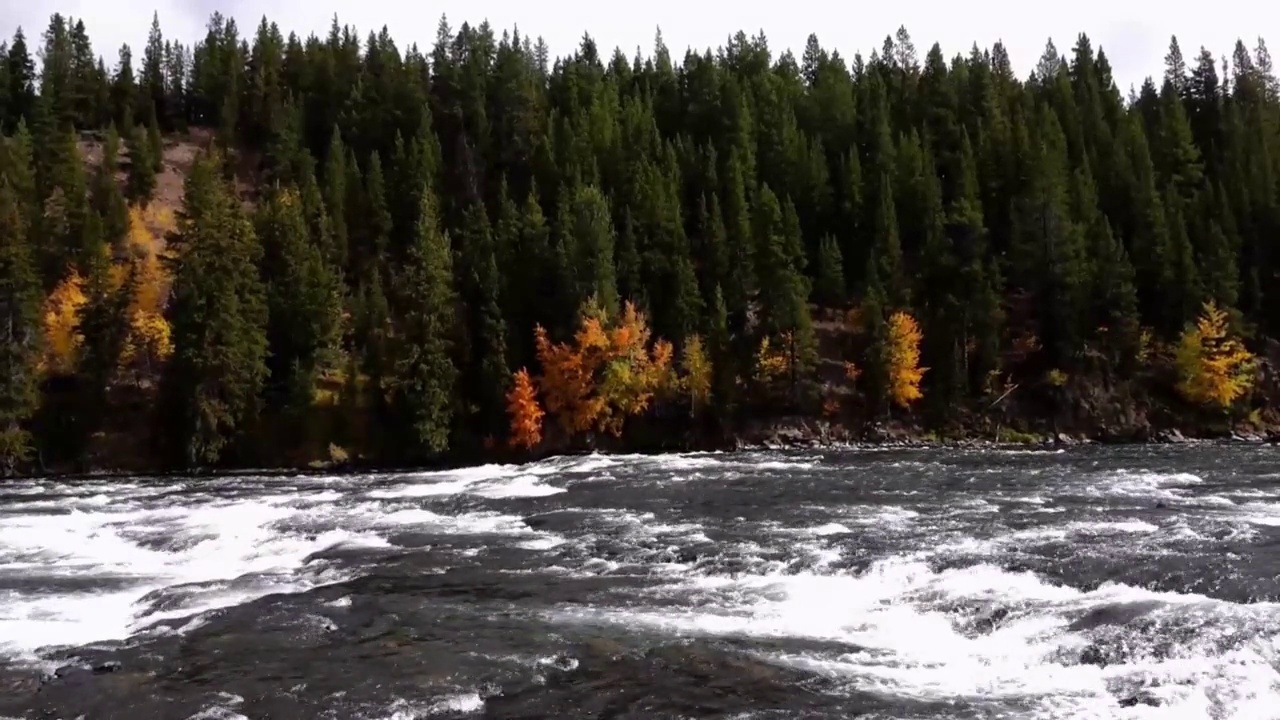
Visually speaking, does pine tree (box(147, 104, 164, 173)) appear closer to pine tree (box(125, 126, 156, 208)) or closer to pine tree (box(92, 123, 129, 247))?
pine tree (box(125, 126, 156, 208))

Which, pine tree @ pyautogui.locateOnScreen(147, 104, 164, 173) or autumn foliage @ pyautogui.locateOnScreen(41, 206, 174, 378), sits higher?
pine tree @ pyautogui.locateOnScreen(147, 104, 164, 173)

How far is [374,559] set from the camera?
2916cm

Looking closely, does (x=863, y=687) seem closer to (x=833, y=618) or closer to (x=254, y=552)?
(x=833, y=618)

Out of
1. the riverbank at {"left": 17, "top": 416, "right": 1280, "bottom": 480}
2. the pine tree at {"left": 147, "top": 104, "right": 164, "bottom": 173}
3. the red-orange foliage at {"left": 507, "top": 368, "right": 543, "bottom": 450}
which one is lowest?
the riverbank at {"left": 17, "top": 416, "right": 1280, "bottom": 480}

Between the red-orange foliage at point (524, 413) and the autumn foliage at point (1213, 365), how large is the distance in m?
46.9

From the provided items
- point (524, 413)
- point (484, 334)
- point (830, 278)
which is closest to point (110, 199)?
point (484, 334)

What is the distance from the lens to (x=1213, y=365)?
74.3 m

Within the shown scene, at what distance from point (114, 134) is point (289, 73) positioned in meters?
38.6

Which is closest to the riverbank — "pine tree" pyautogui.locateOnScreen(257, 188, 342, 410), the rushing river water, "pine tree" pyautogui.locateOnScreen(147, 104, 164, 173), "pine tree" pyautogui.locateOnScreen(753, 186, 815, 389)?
"pine tree" pyautogui.locateOnScreen(753, 186, 815, 389)

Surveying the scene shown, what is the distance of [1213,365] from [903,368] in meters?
21.8

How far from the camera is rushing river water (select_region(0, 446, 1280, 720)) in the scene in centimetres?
1664

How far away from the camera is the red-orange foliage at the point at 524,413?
2844 inches

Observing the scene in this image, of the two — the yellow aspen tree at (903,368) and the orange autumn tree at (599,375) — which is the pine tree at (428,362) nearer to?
the orange autumn tree at (599,375)

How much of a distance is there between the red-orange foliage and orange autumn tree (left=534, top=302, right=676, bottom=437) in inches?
62.2
